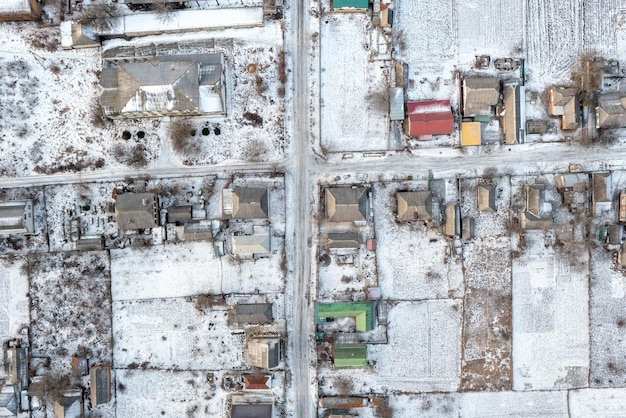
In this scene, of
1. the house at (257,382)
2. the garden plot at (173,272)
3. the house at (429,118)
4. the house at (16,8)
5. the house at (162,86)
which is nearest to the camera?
the house at (162,86)

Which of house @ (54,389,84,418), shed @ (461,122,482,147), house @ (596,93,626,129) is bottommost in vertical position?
house @ (54,389,84,418)

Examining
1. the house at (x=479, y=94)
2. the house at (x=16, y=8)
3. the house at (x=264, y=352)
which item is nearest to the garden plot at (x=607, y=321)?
the house at (x=479, y=94)

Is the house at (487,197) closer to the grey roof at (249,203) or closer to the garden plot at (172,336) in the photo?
the grey roof at (249,203)

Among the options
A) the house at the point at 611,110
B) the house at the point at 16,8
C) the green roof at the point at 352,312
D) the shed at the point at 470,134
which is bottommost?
the green roof at the point at 352,312

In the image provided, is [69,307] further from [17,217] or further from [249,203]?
[249,203]

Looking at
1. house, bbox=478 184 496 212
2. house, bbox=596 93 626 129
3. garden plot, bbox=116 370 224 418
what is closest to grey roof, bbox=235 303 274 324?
garden plot, bbox=116 370 224 418

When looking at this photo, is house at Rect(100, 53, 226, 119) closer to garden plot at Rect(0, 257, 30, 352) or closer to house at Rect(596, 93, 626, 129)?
garden plot at Rect(0, 257, 30, 352)

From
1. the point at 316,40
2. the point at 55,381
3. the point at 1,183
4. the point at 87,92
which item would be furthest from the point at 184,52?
the point at 55,381

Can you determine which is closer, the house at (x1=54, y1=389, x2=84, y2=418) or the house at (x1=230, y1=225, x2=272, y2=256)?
the house at (x1=54, y1=389, x2=84, y2=418)
